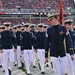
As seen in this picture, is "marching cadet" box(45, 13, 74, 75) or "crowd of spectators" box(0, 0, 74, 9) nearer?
"marching cadet" box(45, 13, 74, 75)

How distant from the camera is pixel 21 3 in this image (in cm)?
5200

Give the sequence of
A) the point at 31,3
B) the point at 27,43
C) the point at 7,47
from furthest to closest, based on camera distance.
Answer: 1. the point at 31,3
2. the point at 27,43
3. the point at 7,47

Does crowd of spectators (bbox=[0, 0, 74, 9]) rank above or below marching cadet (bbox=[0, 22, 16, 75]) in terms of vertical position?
above

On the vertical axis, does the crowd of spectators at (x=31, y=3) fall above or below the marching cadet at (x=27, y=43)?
above

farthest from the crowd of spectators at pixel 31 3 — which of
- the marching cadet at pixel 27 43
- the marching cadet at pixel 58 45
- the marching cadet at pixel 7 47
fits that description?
the marching cadet at pixel 58 45

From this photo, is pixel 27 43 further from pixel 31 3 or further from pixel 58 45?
pixel 31 3

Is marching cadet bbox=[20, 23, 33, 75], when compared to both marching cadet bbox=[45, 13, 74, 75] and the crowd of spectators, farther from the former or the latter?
the crowd of spectators

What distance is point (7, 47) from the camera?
34.3 feet

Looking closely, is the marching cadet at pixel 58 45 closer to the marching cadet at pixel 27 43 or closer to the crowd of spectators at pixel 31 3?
the marching cadet at pixel 27 43

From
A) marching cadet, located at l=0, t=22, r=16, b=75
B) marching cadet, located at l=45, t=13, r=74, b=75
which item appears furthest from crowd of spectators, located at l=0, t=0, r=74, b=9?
marching cadet, located at l=45, t=13, r=74, b=75

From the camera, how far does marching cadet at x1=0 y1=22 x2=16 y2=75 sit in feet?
33.4

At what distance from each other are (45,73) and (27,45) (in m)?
1.36

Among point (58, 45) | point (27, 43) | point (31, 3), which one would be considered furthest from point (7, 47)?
point (31, 3)

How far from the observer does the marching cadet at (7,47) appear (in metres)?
10.2
